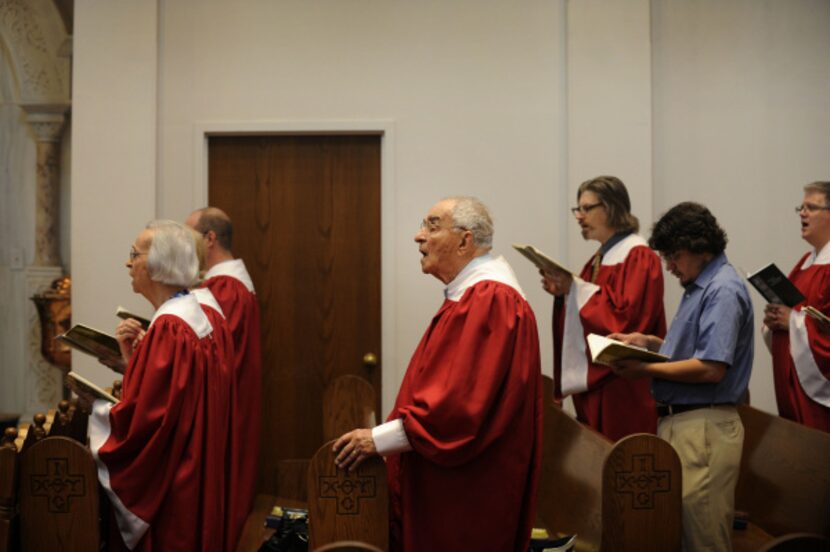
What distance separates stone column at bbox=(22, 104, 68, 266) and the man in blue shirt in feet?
16.9

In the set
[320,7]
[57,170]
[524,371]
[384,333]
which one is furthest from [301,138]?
[524,371]

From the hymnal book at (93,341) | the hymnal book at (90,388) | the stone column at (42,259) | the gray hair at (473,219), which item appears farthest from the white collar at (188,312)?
the stone column at (42,259)

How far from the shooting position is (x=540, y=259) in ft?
13.2

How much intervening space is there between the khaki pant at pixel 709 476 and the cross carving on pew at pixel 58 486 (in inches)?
85.8

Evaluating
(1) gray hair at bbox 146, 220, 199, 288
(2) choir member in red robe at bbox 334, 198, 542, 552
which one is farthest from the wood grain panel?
(2) choir member in red robe at bbox 334, 198, 542, 552

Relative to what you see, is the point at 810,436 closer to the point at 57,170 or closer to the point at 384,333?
the point at 384,333

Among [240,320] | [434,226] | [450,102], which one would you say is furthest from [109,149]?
[434,226]

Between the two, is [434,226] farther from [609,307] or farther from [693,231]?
[609,307]

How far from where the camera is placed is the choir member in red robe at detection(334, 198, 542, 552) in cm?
278

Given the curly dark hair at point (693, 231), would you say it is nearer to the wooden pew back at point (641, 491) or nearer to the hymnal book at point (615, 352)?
the hymnal book at point (615, 352)

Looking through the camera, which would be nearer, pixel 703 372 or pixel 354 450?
pixel 354 450

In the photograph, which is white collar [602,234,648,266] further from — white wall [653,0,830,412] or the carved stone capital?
the carved stone capital

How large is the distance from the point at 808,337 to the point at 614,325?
87cm

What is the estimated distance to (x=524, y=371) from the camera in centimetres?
288
